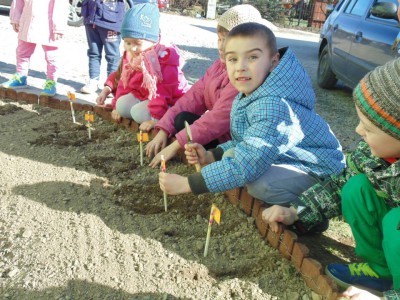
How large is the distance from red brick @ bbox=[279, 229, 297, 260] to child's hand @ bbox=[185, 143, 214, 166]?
2.29 feet

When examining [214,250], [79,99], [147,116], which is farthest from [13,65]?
[214,250]

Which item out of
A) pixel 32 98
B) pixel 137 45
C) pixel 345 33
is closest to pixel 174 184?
pixel 137 45

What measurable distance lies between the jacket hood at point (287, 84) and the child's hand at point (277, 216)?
0.54m

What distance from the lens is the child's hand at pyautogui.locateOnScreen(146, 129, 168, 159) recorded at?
316 cm

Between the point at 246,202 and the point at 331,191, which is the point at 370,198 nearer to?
the point at 331,191

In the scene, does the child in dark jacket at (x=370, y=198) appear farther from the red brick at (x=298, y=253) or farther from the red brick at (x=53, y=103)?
the red brick at (x=53, y=103)

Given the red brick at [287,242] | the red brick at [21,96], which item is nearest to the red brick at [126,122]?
the red brick at [21,96]

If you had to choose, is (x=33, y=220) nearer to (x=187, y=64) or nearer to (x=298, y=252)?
(x=298, y=252)

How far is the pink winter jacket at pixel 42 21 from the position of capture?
457cm

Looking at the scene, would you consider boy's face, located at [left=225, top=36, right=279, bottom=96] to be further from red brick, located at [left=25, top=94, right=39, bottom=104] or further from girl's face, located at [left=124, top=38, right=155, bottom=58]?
red brick, located at [left=25, top=94, right=39, bottom=104]

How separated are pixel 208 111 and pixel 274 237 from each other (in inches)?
43.6

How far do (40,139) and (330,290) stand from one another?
Result: 2461mm

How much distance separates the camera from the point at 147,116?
3.57 metres

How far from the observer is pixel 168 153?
3.00 m
